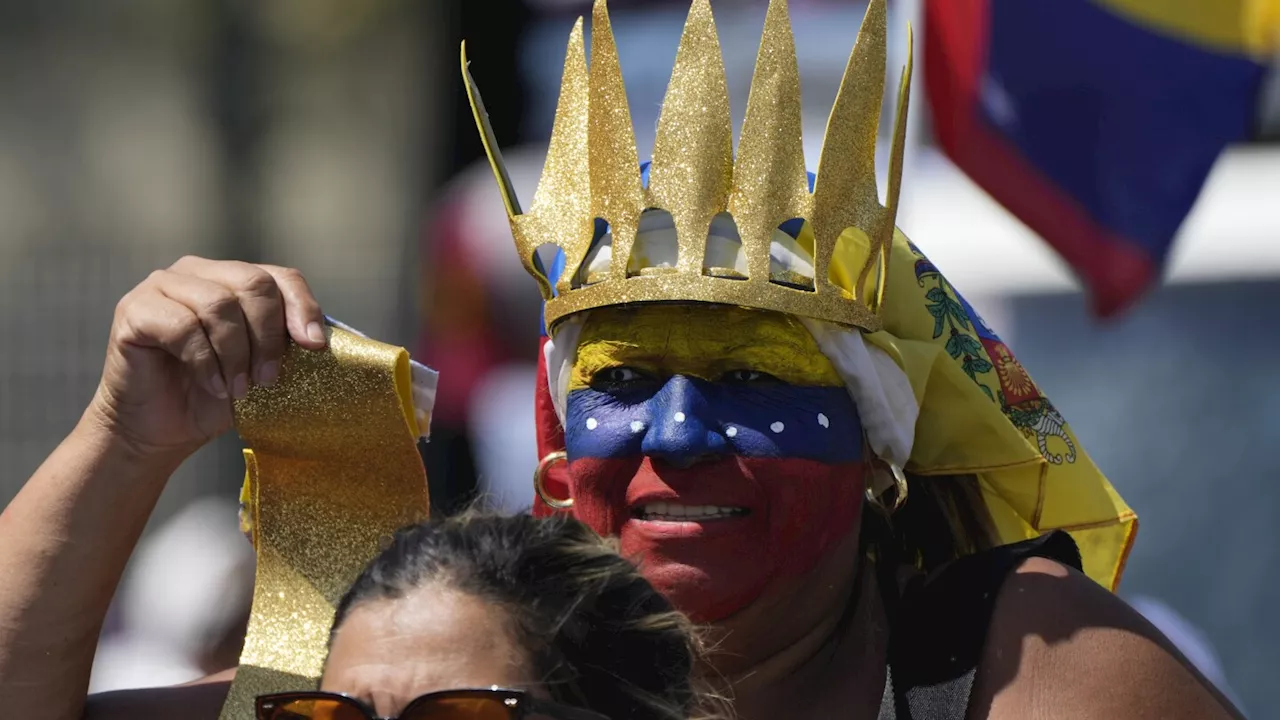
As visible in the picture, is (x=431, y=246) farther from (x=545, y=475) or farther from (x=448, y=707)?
(x=448, y=707)

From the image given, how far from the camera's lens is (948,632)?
7.48 feet

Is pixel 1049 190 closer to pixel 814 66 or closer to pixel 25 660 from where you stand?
pixel 814 66

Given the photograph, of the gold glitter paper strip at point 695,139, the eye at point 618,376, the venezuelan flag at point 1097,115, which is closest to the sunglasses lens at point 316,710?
the eye at point 618,376

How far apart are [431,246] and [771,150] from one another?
5359 millimetres

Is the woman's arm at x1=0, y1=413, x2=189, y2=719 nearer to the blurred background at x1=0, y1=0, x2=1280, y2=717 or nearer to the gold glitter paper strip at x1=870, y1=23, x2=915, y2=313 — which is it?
the gold glitter paper strip at x1=870, y1=23, x2=915, y2=313

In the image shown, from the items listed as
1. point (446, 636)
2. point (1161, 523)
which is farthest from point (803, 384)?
point (1161, 523)

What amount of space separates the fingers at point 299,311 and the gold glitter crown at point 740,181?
36cm

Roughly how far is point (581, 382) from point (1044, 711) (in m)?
0.67

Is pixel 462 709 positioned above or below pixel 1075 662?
above

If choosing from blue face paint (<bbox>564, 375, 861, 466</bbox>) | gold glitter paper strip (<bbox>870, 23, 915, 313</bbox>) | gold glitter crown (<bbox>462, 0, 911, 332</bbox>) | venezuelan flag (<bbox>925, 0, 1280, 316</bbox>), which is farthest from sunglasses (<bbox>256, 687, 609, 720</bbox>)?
venezuelan flag (<bbox>925, 0, 1280, 316</bbox>)

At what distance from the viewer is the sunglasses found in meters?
1.53

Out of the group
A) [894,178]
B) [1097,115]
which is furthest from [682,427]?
[1097,115]

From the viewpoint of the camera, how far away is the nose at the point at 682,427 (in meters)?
2.22

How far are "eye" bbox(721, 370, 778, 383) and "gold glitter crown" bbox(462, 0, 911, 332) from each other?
0.08 m
